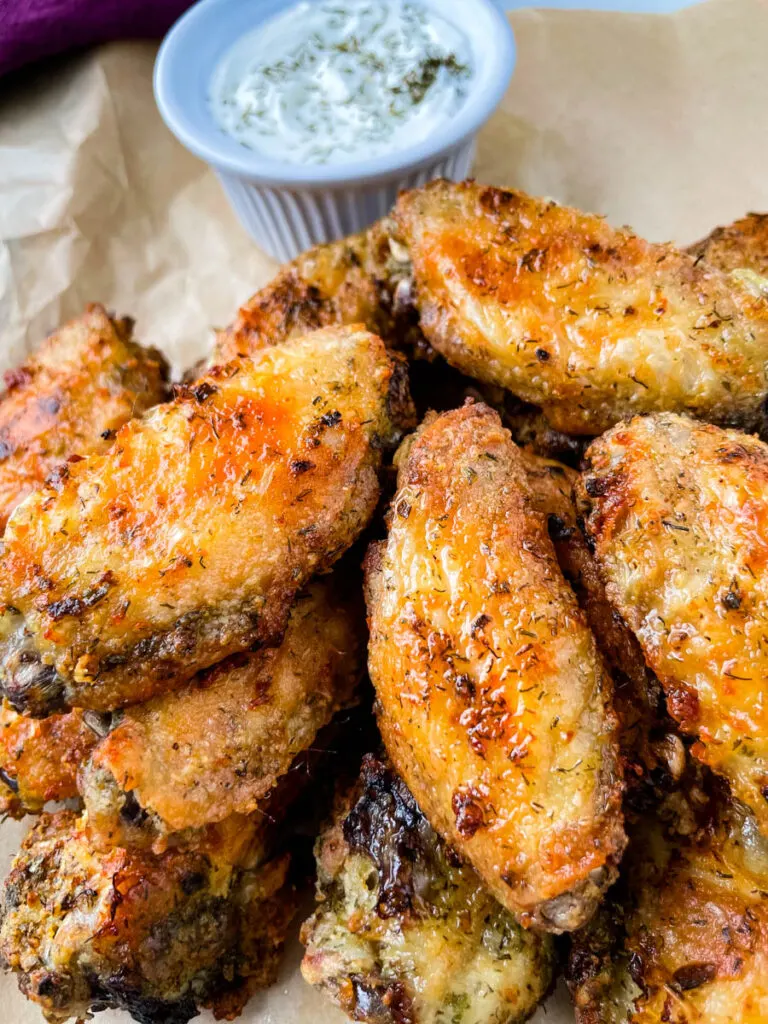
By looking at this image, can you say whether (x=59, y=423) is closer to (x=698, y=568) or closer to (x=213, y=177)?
(x=698, y=568)

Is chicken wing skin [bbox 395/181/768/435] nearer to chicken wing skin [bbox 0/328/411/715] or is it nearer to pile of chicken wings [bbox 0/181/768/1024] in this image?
pile of chicken wings [bbox 0/181/768/1024]

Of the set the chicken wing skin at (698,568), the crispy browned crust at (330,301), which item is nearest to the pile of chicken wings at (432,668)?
the chicken wing skin at (698,568)

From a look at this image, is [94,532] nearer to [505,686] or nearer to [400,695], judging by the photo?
[400,695]

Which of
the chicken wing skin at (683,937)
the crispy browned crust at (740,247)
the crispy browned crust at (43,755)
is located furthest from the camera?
the crispy browned crust at (740,247)

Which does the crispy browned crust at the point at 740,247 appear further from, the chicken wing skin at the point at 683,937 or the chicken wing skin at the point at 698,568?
the chicken wing skin at the point at 683,937

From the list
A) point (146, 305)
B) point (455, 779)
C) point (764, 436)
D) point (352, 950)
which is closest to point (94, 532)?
point (455, 779)

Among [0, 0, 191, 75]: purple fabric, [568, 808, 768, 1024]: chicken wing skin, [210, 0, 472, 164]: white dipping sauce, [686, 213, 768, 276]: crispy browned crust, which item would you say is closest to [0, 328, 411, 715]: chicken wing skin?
[568, 808, 768, 1024]: chicken wing skin
